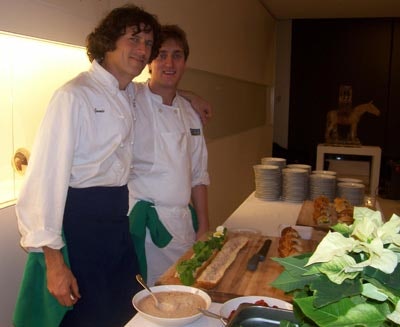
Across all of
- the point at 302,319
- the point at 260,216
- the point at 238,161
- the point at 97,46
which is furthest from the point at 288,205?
the point at 238,161

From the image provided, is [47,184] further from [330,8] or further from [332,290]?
[330,8]

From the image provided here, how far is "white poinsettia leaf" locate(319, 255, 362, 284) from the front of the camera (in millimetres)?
452

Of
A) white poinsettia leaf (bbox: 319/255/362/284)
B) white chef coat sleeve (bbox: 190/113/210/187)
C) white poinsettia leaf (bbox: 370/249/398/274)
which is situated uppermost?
white poinsettia leaf (bbox: 370/249/398/274)

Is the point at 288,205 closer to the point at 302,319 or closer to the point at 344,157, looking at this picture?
the point at 302,319

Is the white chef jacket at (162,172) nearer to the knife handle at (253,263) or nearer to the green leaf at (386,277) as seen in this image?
the knife handle at (253,263)

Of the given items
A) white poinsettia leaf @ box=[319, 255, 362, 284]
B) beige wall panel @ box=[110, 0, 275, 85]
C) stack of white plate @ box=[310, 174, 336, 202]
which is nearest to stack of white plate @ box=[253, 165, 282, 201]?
stack of white plate @ box=[310, 174, 336, 202]

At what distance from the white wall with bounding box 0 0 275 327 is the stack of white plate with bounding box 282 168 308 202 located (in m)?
0.90

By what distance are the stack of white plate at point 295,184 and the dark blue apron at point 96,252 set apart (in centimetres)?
112

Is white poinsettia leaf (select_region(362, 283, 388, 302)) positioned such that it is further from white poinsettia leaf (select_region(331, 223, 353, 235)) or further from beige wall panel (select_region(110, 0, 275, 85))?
beige wall panel (select_region(110, 0, 275, 85))

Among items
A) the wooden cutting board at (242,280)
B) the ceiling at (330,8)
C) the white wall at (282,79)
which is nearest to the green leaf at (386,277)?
the wooden cutting board at (242,280)

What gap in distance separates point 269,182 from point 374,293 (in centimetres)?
186

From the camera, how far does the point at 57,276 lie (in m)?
1.12

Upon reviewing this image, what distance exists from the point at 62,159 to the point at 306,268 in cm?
75

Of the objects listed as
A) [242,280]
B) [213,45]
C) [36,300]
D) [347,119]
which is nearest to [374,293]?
[242,280]
